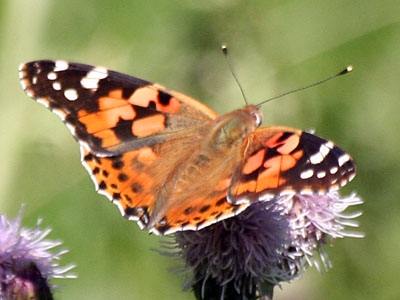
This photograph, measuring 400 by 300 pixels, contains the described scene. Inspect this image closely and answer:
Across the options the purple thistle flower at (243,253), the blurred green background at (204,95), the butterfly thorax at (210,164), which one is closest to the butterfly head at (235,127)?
the butterfly thorax at (210,164)

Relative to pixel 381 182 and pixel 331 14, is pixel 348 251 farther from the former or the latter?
pixel 331 14

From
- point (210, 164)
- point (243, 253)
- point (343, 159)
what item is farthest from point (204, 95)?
point (343, 159)

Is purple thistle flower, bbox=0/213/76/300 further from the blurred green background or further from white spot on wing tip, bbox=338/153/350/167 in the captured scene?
the blurred green background

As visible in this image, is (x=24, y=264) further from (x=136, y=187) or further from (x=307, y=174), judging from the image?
(x=307, y=174)

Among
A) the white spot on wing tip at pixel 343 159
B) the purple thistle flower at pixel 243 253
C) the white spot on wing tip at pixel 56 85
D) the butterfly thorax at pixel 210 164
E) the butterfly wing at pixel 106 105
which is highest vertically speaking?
the white spot on wing tip at pixel 56 85

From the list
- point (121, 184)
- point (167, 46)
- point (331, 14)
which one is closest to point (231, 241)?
point (121, 184)

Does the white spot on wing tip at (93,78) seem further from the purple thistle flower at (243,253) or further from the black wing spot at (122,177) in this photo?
the purple thistle flower at (243,253)
